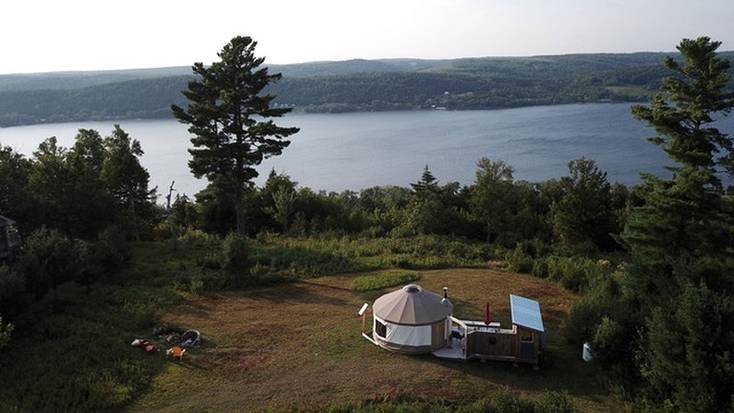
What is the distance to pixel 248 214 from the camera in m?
30.9

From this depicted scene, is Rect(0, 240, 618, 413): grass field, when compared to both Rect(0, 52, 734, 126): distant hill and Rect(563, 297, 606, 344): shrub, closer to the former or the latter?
Rect(563, 297, 606, 344): shrub

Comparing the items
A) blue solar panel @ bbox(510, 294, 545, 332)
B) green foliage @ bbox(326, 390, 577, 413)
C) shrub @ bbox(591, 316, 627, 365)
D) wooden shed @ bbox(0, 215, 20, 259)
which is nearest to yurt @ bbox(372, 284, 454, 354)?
blue solar panel @ bbox(510, 294, 545, 332)

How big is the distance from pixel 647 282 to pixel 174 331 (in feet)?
40.1

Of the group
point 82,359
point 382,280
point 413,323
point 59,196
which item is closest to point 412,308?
point 413,323

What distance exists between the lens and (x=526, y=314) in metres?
13.0

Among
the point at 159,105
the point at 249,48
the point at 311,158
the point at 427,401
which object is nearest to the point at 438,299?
the point at 427,401

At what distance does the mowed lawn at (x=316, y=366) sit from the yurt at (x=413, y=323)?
30 cm

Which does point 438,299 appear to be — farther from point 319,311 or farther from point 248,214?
point 248,214

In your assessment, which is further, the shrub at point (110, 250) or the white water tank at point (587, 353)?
the shrub at point (110, 250)

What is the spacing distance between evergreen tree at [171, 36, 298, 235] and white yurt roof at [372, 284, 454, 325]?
12.1 metres

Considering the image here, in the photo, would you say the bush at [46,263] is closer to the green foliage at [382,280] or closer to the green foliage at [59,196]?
the green foliage at [59,196]

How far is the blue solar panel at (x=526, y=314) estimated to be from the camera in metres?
12.4

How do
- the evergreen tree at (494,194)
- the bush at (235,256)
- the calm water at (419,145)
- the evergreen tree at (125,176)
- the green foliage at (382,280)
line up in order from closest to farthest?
the green foliage at (382,280)
the bush at (235,256)
the evergreen tree at (494,194)
the evergreen tree at (125,176)
the calm water at (419,145)

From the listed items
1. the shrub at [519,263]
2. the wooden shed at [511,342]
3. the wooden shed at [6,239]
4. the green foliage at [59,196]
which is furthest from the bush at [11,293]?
the shrub at [519,263]
